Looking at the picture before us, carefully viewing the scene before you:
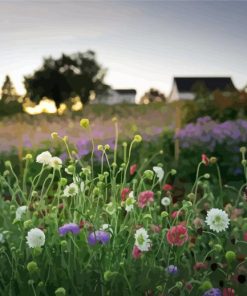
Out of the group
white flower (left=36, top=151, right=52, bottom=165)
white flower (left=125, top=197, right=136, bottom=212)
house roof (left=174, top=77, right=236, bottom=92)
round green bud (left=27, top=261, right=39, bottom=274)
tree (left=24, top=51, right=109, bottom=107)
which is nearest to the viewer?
round green bud (left=27, top=261, right=39, bottom=274)

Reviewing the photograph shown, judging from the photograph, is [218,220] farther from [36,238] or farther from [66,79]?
[66,79]

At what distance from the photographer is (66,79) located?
161ft

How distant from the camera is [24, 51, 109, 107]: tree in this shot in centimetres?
4838

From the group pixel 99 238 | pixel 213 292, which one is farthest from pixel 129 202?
pixel 213 292

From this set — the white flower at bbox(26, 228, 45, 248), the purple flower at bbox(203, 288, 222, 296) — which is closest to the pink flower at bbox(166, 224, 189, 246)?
the purple flower at bbox(203, 288, 222, 296)

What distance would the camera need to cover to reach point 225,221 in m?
3.33

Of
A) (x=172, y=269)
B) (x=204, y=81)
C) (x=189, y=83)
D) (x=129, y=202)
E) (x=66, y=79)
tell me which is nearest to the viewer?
(x=172, y=269)

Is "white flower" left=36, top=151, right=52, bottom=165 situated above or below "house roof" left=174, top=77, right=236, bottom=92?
above

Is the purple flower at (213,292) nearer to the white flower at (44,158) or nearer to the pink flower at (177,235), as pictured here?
the pink flower at (177,235)

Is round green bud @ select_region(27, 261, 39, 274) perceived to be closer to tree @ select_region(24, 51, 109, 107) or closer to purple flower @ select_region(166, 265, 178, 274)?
purple flower @ select_region(166, 265, 178, 274)

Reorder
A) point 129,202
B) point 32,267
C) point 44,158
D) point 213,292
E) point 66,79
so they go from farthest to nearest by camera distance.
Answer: point 66,79 → point 44,158 → point 129,202 → point 213,292 → point 32,267

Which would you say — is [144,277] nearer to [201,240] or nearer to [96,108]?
[201,240]

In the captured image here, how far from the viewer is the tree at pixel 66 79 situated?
159ft

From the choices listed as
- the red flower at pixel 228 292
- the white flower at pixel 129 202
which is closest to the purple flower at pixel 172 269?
the red flower at pixel 228 292
